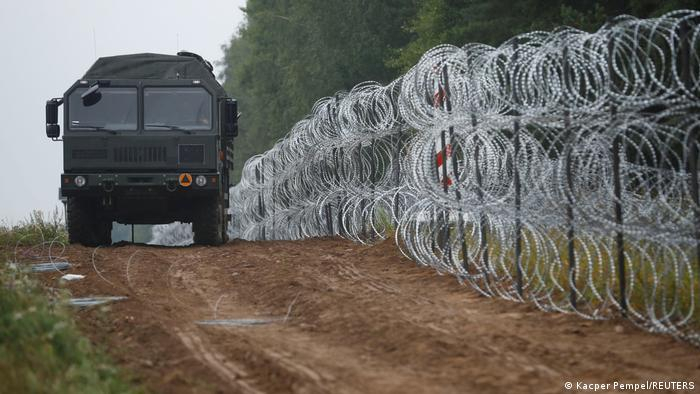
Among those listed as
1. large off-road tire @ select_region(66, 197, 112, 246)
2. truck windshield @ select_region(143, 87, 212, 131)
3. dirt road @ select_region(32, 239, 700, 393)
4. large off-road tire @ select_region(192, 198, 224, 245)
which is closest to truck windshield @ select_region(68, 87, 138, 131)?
truck windshield @ select_region(143, 87, 212, 131)

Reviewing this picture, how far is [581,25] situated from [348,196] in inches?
315

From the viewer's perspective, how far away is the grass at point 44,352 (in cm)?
644

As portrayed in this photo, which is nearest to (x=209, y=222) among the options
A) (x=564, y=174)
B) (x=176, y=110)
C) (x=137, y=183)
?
(x=137, y=183)

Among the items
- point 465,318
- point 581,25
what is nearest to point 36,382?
point 465,318

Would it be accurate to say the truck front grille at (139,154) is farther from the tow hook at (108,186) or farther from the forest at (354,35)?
the forest at (354,35)

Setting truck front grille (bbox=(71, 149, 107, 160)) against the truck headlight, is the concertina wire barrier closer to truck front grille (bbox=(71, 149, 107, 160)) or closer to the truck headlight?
truck front grille (bbox=(71, 149, 107, 160))

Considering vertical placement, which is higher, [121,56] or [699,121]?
[121,56]

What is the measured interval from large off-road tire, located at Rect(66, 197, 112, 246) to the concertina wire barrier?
236 inches

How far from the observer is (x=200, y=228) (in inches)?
796

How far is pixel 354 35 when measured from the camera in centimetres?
4616

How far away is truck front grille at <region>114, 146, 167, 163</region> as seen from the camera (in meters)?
19.2

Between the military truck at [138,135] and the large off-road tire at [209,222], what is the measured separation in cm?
Answer: 29

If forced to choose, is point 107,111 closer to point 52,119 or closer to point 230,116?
point 52,119

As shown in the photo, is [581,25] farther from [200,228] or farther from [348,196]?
[200,228]
